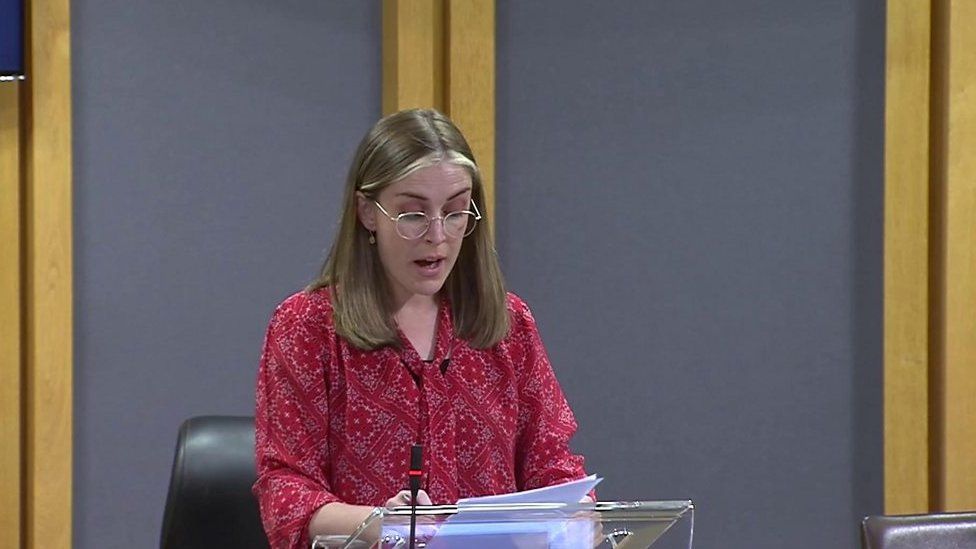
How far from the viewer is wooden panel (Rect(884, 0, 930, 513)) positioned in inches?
147

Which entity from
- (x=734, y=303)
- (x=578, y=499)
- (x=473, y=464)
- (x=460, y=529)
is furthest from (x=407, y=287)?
(x=734, y=303)

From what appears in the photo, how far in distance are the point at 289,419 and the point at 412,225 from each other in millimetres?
350

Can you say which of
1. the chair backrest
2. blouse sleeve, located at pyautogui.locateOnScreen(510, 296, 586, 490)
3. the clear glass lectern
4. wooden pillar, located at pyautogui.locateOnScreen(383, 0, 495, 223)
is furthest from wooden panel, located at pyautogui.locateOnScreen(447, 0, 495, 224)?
the clear glass lectern

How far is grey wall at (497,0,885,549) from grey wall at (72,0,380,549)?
478 millimetres

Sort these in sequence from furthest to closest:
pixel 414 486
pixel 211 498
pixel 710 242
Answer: pixel 710 242, pixel 211 498, pixel 414 486

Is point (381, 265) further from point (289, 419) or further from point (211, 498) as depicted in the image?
point (211, 498)

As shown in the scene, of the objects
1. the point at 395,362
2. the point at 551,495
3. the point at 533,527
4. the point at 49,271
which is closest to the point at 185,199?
the point at 49,271

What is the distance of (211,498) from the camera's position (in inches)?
98.4

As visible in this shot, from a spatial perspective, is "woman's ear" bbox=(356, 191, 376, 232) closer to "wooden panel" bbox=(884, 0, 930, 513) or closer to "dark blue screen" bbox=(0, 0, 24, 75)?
"dark blue screen" bbox=(0, 0, 24, 75)

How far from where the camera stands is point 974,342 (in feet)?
12.1

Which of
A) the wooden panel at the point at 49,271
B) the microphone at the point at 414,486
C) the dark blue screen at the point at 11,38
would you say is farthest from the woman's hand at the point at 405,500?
the dark blue screen at the point at 11,38

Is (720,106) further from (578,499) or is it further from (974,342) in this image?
(578,499)

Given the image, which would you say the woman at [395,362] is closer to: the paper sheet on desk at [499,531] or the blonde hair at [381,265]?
the blonde hair at [381,265]

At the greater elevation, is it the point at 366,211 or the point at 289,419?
the point at 366,211
